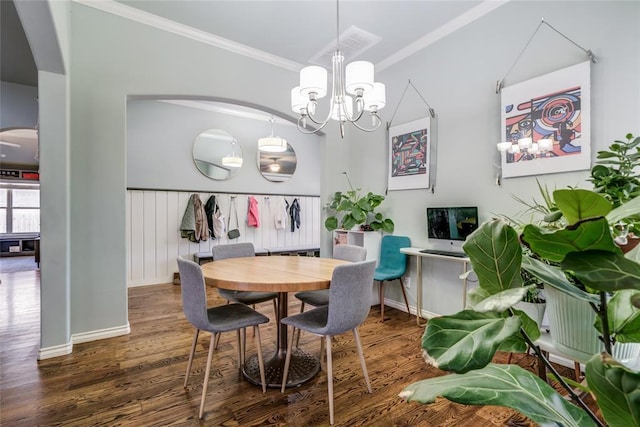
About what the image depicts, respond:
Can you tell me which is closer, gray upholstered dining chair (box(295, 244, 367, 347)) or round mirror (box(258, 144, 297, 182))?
gray upholstered dining chair (box(295, 244, 367, 347))

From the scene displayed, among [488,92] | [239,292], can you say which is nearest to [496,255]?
[239,292]

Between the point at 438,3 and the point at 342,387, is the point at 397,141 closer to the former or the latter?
the point at 438,3

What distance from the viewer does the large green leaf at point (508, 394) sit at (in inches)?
18.3

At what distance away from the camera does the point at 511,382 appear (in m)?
0.52

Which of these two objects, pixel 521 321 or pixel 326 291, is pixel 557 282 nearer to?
pixel 521 321

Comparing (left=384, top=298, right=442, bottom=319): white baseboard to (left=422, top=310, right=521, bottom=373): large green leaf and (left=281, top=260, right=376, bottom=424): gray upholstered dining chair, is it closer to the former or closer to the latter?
(left=281, top=260, right=376, bottom=424): gray upholstered dining chair

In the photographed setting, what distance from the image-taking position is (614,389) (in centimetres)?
38

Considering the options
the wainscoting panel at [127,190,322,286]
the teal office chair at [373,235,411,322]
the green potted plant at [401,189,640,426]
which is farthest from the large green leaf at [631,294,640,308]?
the wainscoting panel at [127,190,322,286]

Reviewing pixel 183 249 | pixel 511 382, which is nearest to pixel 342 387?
pixel 511 382

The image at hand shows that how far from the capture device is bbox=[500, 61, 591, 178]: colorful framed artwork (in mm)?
2131

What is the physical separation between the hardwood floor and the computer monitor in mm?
973

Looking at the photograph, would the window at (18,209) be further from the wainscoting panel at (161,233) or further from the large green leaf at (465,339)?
the large green leaf at (465,339)

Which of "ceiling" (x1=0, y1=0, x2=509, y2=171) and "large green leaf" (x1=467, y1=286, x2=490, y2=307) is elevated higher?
"ceiling" (x1=0, y1=0, x2=509, y2=171)

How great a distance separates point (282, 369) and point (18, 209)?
11.0m
